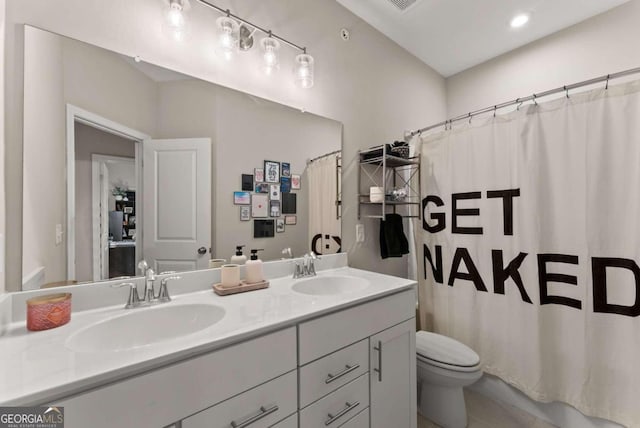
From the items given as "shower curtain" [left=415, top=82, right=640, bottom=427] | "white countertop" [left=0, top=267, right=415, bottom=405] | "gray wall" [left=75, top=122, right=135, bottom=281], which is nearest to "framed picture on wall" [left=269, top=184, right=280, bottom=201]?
"white countertop" [left=0, top=267, right=415, bottom=405]

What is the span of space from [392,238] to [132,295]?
1587 mm

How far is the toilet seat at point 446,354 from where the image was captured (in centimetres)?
150

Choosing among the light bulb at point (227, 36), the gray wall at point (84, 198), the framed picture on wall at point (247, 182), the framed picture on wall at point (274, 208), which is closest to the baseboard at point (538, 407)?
the framed picture on wall at point (274, 208)

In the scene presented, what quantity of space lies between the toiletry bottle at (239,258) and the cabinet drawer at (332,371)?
62 centimetres

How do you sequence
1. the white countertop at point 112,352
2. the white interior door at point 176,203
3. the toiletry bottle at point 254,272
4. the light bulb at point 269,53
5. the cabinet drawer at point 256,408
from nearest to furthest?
1. the white countertop at point 112,352
2. the cabinet drawer at point 256,408
3. the white interior door at point 176,203
4. the toiletry bottle at point 254,272
5. the light bulb at point 269,53

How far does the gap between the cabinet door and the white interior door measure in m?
0.91

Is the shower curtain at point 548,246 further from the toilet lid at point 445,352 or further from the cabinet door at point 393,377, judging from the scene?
the cabinet door at point 393,377

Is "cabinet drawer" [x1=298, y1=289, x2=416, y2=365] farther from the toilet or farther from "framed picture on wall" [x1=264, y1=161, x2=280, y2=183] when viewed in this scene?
"framed picture on wall" [x1=264, y1=161, x2=280, y2=183]

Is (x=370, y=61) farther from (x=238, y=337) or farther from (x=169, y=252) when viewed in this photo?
(x=238, y=337)

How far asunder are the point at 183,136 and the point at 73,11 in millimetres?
542

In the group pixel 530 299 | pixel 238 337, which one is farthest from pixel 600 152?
pixel 238 337

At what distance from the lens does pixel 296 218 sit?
162cm

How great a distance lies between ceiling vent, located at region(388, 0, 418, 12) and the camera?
1.77m

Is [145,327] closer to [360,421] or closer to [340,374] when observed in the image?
[340,374]
